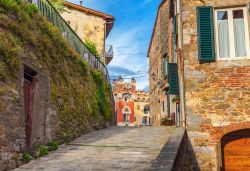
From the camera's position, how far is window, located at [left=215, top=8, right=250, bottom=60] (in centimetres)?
987

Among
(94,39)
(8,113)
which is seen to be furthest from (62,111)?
(94,39)

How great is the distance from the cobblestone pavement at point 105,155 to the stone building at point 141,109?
2073 inches

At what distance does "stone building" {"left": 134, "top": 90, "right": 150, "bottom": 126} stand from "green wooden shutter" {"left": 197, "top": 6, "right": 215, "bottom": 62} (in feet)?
172

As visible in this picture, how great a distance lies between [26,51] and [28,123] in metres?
1.77

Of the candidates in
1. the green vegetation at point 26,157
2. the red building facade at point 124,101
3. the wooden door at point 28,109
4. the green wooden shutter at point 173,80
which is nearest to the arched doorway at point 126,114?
the red building facade at point 124,101

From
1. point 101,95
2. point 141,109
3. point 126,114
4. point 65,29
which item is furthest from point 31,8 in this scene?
point 141,109

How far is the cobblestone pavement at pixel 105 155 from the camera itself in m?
6.43

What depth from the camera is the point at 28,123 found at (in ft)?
26.1

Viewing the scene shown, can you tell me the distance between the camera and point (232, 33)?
997 cm

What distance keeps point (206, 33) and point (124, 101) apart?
172 feet

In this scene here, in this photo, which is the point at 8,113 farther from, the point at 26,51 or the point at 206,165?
the point at 206,165

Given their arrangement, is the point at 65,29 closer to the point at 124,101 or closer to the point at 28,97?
the point at 28,97

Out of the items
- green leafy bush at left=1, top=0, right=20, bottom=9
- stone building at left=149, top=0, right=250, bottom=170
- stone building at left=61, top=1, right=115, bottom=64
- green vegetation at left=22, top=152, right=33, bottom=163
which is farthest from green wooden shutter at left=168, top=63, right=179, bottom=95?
stone building at left=61, top=1, right=115, bottom=64

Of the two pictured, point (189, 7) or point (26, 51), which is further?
point (189, 7)
